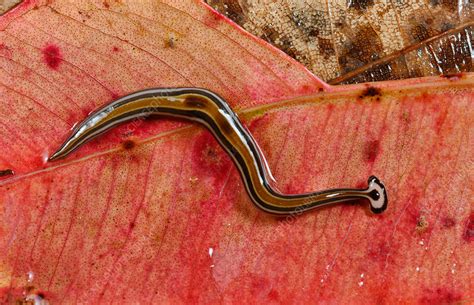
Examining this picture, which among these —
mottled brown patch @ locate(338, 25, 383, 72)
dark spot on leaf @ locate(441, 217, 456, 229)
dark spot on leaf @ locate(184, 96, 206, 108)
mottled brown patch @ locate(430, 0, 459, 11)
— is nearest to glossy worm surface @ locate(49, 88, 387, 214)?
dark spot on leaf @ locate(184, 96, 206, 108)

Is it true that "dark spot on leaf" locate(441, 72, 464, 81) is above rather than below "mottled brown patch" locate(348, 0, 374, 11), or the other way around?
below

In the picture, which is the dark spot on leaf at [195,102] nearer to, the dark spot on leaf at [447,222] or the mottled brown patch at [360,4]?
the mottled brown patch at [360,4]

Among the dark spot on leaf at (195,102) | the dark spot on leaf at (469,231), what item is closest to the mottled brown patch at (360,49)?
the dark spot on leaf at (195,102)

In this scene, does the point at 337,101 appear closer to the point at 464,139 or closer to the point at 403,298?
the point at 464,139

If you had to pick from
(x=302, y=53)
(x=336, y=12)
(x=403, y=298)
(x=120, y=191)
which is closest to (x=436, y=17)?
(x=336, y=12)

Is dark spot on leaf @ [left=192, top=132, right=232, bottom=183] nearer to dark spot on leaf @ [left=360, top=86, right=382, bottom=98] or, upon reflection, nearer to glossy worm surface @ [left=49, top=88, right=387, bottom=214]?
A: glossy worm surface @ [left=49, top=88, right=387, bottom=214]

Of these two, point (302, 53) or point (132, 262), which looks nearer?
point (132, 262)

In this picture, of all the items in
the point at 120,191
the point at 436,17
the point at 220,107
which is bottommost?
the point at 120,191

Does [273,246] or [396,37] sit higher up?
[396,37]
